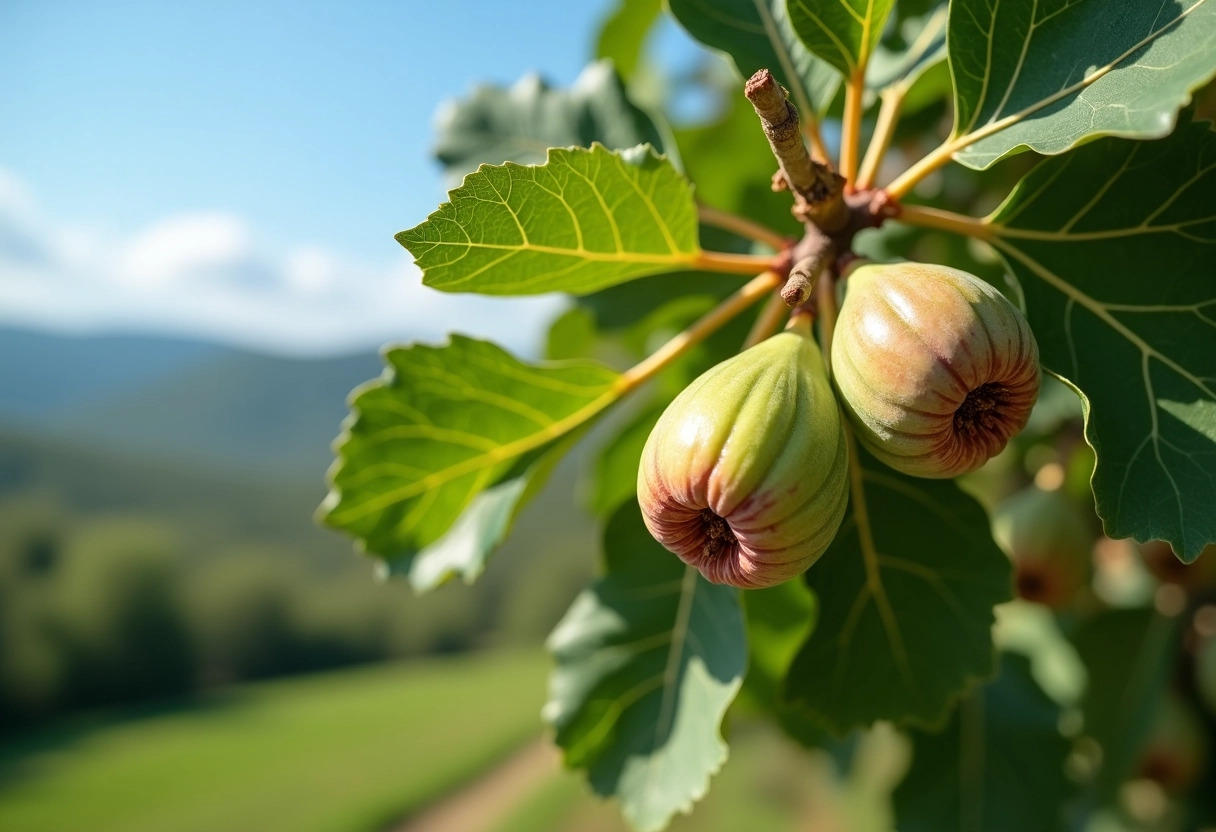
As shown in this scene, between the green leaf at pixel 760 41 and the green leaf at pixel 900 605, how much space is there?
1.65 feet

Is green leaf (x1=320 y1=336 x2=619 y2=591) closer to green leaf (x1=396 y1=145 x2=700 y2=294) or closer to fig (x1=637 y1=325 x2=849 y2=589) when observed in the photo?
green leaf (x1=396 y1=145 x2=700 y2=294)

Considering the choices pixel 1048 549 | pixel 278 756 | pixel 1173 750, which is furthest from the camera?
pixel 278 756

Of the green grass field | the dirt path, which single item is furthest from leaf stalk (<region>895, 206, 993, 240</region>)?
the green grass field

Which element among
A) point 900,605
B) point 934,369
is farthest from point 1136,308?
point 900,605

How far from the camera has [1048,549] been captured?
1489 mm

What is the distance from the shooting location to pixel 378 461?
1234 millimetres

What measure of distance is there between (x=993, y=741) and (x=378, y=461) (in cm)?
128

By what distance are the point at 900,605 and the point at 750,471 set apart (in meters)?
0.54

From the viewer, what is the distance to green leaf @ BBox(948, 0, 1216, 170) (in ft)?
2.28

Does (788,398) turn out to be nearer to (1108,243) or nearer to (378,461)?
(1108,243)

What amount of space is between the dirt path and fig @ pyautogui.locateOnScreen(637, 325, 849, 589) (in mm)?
5987

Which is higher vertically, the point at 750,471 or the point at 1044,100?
the point at 1044,100

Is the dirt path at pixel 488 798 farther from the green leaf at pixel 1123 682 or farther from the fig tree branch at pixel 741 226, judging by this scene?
the fig tree branch at pixel 741 226

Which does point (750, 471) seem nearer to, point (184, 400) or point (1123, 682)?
point (1123, 682)
